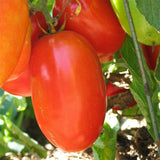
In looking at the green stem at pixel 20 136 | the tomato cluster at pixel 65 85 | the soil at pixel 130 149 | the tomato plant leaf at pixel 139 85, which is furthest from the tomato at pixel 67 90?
the green stem at pixel 20 136

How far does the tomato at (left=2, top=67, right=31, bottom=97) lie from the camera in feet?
1.89

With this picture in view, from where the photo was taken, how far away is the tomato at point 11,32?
439mm

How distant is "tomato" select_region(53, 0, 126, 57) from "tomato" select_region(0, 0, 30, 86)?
119mm

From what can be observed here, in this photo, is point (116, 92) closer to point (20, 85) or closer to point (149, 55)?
point (149, 55)

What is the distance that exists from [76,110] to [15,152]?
740mm

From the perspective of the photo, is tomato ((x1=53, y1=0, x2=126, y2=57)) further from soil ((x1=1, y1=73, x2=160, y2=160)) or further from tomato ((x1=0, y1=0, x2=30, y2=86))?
soil ((x1=1, y1=73, x2=160, y2=160))

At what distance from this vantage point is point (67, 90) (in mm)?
503

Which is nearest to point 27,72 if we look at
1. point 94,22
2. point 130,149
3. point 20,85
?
point 20,85

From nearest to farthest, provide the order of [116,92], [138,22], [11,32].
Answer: [11,32]
[138,22]
[116,92]

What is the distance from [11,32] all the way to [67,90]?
12 cm

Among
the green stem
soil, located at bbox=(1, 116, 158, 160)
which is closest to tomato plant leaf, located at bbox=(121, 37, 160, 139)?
soil, located at bbox=(1, 116, 158, 160)

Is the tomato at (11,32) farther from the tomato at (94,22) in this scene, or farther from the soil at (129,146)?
the soil at (129,146)

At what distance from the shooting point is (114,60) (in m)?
0.80

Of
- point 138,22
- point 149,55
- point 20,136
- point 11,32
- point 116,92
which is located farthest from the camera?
point 20,136
